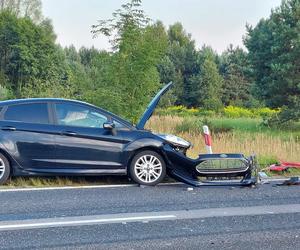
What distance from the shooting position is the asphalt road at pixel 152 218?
5836 millimetres

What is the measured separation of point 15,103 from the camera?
984 cm

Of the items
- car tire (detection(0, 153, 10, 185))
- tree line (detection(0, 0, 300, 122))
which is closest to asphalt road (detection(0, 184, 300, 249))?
car tire (detection(0, 153, 10, 185))

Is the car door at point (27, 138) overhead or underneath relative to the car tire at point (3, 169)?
overhead

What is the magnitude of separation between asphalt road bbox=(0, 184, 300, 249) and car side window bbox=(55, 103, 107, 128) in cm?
130

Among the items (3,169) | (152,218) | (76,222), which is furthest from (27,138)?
(152,218)

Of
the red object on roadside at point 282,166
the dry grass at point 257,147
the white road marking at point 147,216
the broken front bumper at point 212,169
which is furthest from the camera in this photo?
the dry grass at point 257,147

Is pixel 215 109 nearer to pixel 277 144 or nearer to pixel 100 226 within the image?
pixel 277 144

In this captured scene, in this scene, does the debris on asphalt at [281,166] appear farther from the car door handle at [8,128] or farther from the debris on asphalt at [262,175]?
the car door handle at [8,128]

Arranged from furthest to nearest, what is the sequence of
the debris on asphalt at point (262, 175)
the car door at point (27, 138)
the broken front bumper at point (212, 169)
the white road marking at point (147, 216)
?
1. the debris on asphalt at point (262, 175)
2. the broken front bumper at point (212, 169)
3. the car door at point (27, 138)
4. the white road marking at point (147, 216)

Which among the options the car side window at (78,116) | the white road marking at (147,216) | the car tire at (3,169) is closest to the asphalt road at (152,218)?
the white road marking at (147,216)

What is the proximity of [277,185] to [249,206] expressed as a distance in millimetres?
2115

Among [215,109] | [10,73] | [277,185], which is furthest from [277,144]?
[10,73]

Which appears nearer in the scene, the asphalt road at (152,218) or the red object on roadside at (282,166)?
the asphalt road at (152,218)

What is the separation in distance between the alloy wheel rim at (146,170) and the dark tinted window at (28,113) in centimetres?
182
